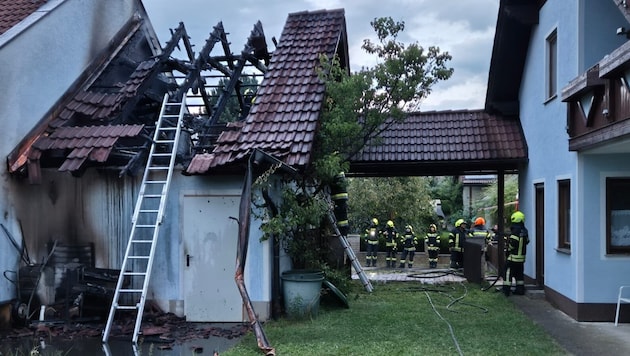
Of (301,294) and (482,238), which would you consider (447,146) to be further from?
(301,294)

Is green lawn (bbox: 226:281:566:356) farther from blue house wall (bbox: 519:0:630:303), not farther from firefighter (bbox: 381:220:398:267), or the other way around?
firefighter (bbox: 381:220:398:267)

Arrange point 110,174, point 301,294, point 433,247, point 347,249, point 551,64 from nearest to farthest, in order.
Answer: point 301,294 < point 110,174 < point 551,64 < point 347,249 < point 433,247

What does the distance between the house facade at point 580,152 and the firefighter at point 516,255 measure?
427 mm

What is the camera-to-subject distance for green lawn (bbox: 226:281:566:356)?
23.4ft

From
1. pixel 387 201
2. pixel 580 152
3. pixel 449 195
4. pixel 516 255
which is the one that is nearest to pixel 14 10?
pixel 580 152

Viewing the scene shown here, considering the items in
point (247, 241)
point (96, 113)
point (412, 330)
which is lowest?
point (412, 330)

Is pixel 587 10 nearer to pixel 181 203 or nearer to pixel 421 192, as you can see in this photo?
pixel 181 203

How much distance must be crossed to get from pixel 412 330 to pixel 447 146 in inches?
241

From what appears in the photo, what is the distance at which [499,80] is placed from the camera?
43.5 feet

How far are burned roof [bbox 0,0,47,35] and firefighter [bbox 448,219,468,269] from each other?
1165 centimetres

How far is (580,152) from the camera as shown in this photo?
29.3 feet

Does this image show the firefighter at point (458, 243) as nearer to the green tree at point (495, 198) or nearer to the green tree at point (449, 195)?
the green tree at point (495, 198)

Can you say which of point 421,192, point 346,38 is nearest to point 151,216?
point 346,38

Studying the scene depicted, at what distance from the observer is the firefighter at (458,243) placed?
1534 centimetres
